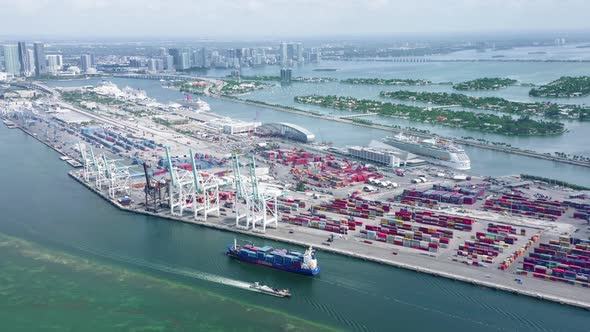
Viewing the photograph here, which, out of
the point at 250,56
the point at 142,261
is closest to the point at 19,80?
the point at 250,56

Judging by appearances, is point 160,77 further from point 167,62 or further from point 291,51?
point 291,51

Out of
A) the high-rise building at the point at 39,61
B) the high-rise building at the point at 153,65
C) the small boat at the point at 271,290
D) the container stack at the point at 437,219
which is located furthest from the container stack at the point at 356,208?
the high-rise building at the point at 153,65

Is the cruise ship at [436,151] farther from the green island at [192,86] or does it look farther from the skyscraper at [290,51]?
the skyscraper at [290,51]

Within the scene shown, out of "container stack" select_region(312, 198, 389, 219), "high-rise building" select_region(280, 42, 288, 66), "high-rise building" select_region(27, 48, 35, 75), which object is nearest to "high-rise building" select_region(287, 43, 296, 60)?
"high-rise building" select_region(280, 42, 288, 66)

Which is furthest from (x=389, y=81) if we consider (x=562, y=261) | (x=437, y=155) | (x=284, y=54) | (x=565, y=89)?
(x=562, y=261)

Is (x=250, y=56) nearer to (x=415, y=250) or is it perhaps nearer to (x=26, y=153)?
(x=26, y=153)
